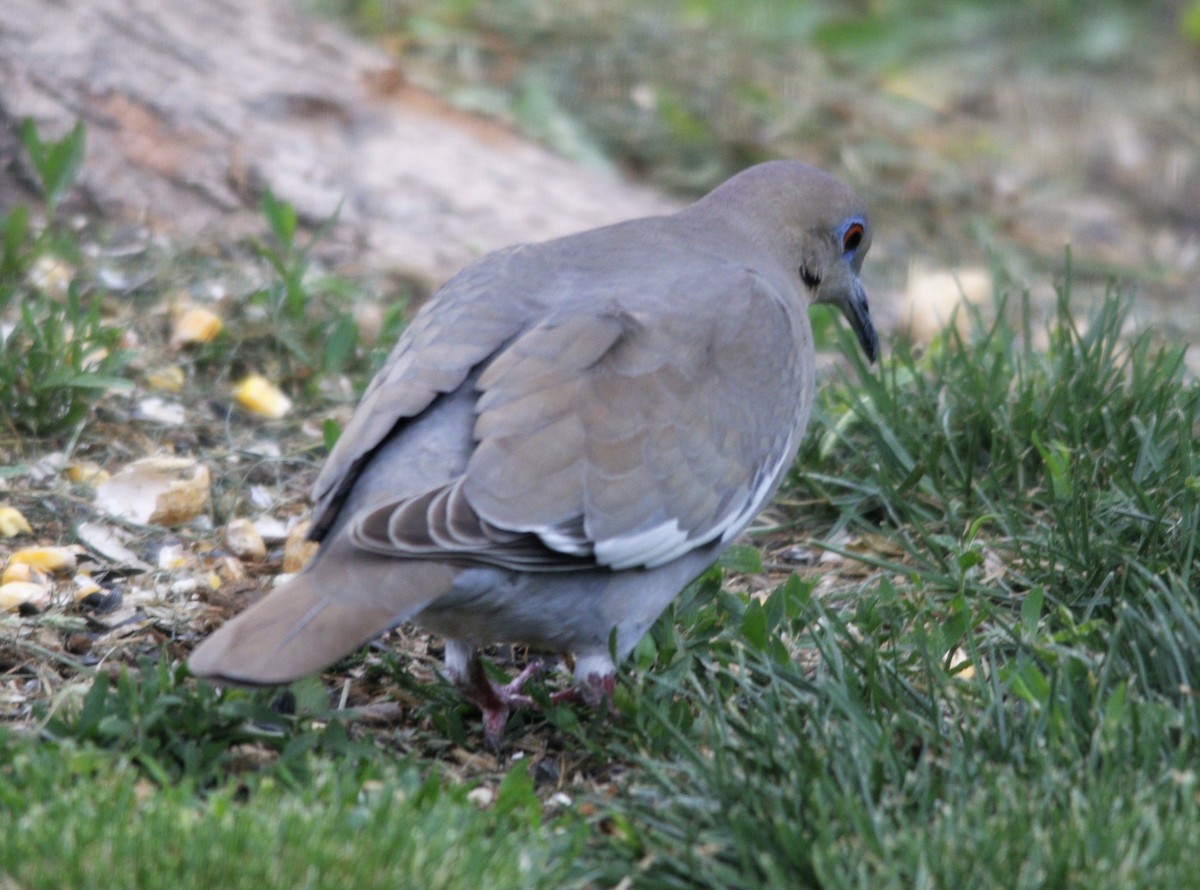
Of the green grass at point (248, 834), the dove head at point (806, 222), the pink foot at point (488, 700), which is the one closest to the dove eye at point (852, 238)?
the dove head at point (806, 222)

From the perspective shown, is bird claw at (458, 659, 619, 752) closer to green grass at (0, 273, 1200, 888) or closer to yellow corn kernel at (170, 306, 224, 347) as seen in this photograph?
green grass at (0, 273, 1200, 888)

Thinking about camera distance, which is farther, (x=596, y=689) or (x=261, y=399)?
(x=261, y=399)

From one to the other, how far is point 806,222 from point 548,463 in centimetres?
157

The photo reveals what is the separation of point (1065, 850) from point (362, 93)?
15.9 ft


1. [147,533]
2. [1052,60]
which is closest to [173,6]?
[147,533]

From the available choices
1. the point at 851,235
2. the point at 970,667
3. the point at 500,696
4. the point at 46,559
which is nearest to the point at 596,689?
the point at 500,696

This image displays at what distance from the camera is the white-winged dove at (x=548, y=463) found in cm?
306

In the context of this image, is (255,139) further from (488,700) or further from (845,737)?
(845,737)

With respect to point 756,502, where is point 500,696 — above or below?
below

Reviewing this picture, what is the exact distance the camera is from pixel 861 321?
4.66 meters

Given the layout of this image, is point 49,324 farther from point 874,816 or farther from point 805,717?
point 874,816

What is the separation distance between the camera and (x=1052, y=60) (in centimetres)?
941

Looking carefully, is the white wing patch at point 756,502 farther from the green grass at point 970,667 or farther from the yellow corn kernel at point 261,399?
the yellow corn kernel at point 261,399

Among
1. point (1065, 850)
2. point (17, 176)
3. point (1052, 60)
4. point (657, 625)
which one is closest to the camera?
point (1065, 850)
